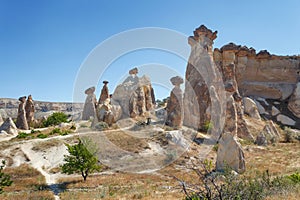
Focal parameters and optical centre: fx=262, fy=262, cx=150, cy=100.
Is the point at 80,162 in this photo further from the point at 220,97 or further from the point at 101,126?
the point at 220,97

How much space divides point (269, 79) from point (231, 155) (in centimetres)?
2695

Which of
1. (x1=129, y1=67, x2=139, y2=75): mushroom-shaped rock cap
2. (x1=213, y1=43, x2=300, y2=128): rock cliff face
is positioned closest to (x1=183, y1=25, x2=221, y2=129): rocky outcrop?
(x1=129, y1=67, x2=139, y2=75): mushroom-shaped rock cap

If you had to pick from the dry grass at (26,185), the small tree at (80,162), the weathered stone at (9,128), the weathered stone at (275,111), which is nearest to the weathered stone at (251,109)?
the weathered stone at (275,111)

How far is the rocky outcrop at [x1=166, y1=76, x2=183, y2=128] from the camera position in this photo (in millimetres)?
21312

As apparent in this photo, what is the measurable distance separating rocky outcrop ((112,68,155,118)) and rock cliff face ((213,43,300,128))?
12166 millimetres

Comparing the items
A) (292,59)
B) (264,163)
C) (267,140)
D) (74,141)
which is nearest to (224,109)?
(267,140)

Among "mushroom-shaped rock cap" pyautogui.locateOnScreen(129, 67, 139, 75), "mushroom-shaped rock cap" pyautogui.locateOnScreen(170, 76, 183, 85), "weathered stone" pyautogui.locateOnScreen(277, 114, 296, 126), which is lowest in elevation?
"weathered stone" pyautogui.locateOnScreen(277, 114, 296, 126)

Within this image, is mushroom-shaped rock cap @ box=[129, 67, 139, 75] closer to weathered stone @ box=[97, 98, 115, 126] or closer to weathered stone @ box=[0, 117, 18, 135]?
weathered stone @ box=[97, 98, 115, 126]

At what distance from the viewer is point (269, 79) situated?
3625 cm

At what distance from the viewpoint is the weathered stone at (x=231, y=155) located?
42.2 ft

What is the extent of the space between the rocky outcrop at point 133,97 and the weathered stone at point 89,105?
331cm

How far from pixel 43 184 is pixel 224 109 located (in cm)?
1615

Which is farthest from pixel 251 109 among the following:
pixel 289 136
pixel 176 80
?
pixel 176 80

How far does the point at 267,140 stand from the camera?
21688 millimetres
